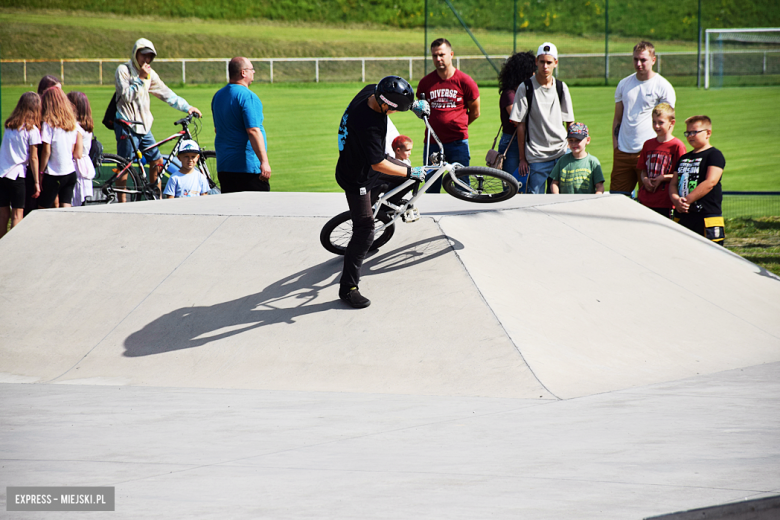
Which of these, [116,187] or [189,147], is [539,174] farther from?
[116,187]

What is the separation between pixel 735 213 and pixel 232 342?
886cm

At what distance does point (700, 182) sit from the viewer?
656 centimetres

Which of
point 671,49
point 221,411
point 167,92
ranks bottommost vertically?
point 221,411

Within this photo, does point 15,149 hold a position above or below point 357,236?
above

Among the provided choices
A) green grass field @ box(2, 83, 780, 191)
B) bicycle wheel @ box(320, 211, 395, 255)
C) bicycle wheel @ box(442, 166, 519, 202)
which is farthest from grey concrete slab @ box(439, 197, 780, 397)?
green grass field @ box(2, 83, 780, 191)

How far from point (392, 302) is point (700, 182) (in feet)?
10.4

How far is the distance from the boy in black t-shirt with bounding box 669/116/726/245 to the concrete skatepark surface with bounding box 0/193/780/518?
0.23m

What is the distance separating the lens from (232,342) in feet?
17.0

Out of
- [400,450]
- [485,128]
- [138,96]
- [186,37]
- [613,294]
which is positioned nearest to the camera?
[400,450]

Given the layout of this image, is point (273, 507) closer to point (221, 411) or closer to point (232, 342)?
point (221, 411)

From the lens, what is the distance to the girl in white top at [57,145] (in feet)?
24.7

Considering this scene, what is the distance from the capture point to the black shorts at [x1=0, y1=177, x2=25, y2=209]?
7.69 meters

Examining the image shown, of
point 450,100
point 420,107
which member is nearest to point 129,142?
point 450,100

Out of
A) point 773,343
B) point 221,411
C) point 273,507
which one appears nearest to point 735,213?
point 773,343
